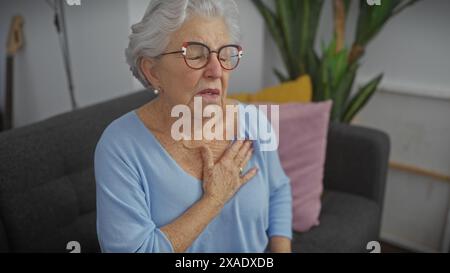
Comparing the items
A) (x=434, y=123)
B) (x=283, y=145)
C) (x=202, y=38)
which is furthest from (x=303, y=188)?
(x=202, y=38)

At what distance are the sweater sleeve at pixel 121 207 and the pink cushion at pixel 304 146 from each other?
0.70m

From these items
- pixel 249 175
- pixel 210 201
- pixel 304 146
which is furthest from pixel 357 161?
pixel 210 201

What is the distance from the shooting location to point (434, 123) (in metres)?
0.81

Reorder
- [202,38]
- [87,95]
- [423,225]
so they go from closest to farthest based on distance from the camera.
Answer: [202,38], [87,95], [423,225]

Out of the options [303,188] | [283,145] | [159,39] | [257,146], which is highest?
[159,39]

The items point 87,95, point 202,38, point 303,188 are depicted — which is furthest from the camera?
point 303,188

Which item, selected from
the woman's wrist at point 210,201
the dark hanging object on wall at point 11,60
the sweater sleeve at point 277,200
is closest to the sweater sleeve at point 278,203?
the sweater sleeve at point 277,200

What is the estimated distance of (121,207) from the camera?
619mm

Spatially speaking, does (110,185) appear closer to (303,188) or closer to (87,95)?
(87,95)

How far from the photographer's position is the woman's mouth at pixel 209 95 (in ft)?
1.85

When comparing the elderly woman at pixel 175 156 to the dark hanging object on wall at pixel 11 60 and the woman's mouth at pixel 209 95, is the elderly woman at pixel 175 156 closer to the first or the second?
the woman's mouth at pixel 209 95

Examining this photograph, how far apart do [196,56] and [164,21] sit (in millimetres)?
65

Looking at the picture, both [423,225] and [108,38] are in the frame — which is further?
[423,225]

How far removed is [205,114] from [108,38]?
0.19 metres
